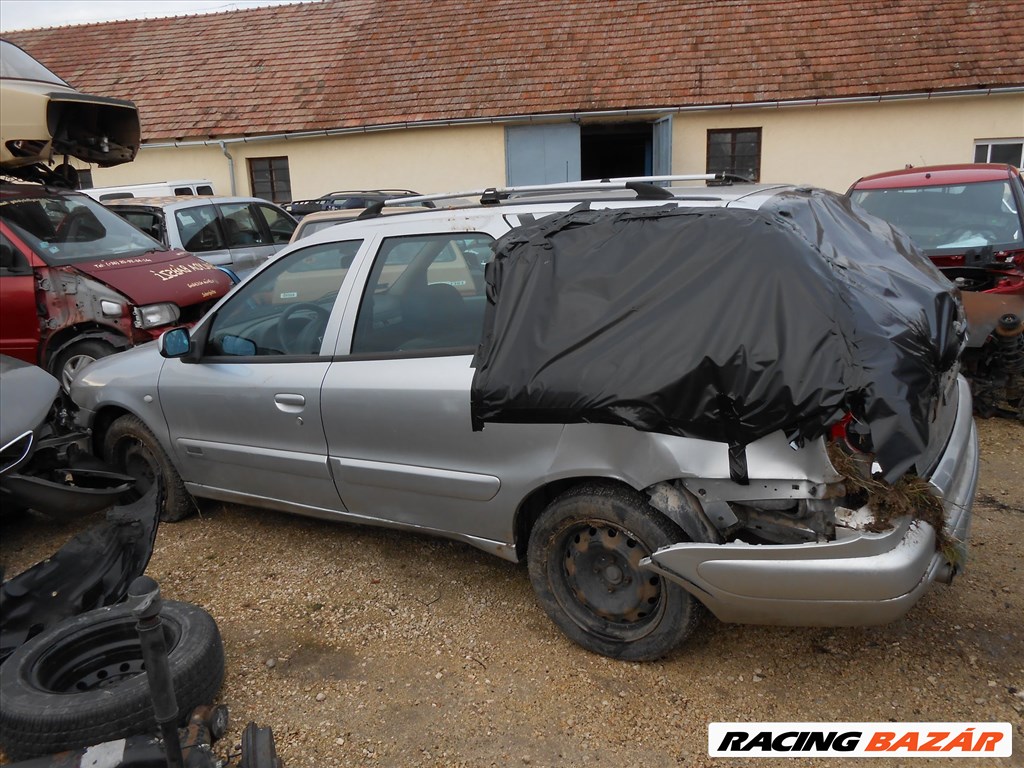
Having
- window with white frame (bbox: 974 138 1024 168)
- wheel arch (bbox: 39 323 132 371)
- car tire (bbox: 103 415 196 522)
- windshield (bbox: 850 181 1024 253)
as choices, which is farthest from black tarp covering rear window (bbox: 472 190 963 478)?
window with white frame (bbox: 974 138 1024 168)

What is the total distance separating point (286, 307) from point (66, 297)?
3452 millimetres

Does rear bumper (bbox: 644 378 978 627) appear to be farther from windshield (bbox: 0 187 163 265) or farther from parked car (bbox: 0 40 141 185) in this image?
windshield (bbox: 0 187 163 265)

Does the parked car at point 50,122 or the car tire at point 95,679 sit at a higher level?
the parked car at point 50,122

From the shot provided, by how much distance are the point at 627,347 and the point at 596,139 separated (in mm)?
17157

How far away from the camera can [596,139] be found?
1864 centimetres

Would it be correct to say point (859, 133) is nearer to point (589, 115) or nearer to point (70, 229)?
point (589, 115)

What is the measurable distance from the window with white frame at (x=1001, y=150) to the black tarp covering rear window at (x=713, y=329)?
42.4ft

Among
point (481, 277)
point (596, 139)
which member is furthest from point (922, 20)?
point (481, 277)

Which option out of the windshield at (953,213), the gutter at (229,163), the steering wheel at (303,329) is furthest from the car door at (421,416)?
the gutter at (229,163)

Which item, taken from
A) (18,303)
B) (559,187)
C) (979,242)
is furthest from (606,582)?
(18,303)

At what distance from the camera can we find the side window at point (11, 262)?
250 inches

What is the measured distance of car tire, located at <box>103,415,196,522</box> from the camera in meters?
4.39

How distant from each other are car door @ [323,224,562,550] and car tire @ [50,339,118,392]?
3858 millimetres

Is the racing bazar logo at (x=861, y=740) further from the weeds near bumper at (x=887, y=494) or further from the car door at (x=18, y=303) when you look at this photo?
the car door at (x=18, y=303)
